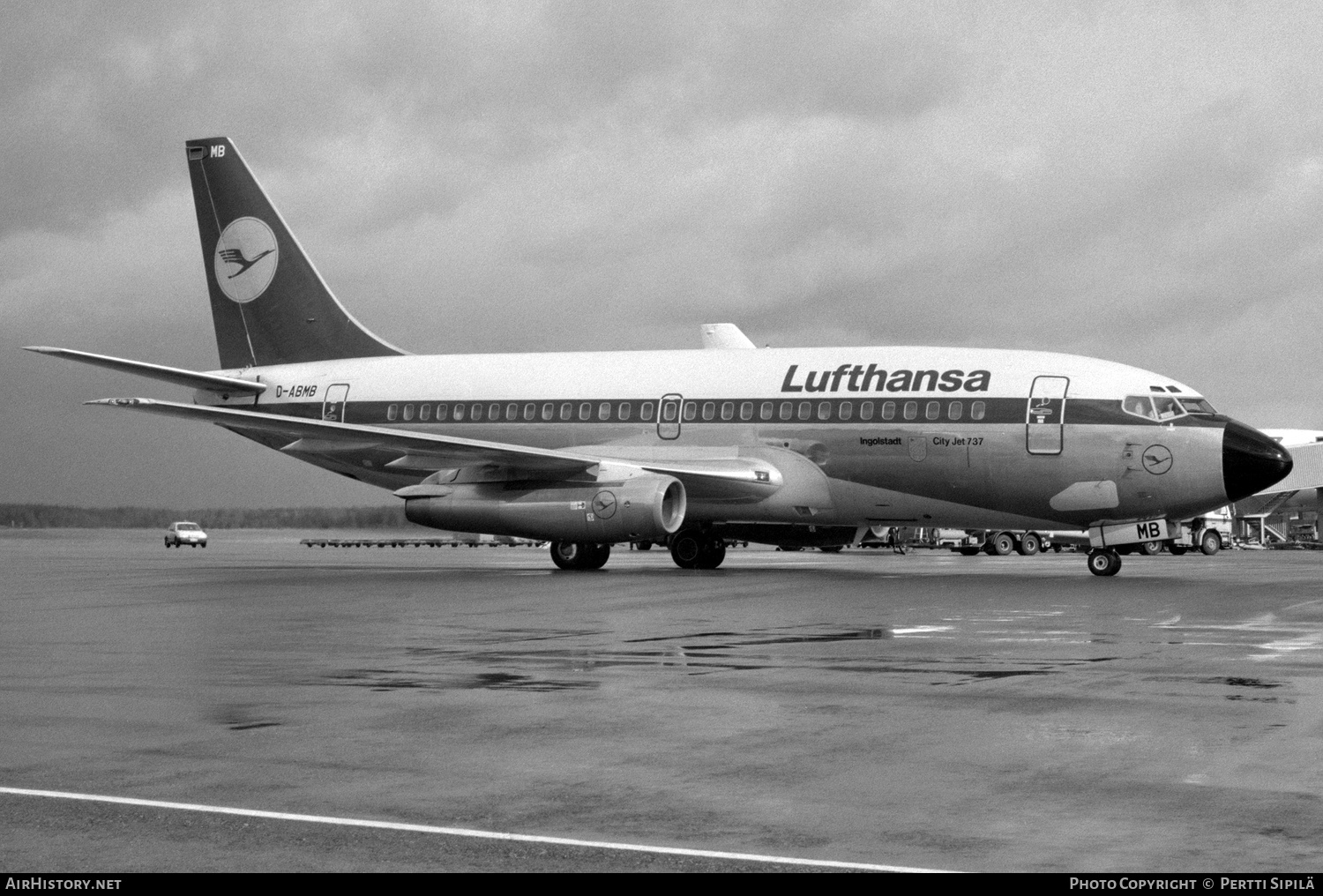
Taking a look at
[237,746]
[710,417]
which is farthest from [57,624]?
[710,417]

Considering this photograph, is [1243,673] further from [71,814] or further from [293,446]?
[293,446]

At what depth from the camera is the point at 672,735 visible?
8891mm

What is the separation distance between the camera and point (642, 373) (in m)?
33.0

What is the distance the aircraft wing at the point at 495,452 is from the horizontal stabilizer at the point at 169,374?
1402 millimetres

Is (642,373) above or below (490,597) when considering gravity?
above

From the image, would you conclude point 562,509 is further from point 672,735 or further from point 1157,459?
point 672,735

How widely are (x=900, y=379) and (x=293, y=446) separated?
1465 centimetres

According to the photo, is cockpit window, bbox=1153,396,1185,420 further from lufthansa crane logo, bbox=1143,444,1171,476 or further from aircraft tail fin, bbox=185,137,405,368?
aircraft tail fin, bbox=185,137,405,368

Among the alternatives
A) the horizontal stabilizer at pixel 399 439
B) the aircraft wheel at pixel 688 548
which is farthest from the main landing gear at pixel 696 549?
the horizontal stabilizer at pixel 399 439

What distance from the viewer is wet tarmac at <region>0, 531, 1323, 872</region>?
20.1ft

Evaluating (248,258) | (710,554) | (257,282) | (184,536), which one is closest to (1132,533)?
(710,554)

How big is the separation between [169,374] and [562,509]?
439 inches

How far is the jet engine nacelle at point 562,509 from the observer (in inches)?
1152

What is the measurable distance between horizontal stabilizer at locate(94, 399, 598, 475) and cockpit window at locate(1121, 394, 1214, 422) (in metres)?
10.2
